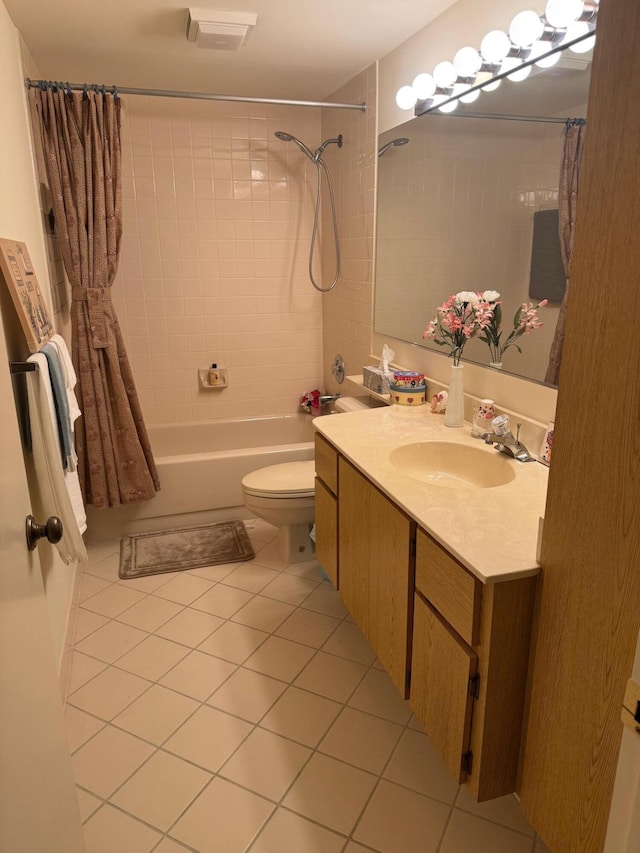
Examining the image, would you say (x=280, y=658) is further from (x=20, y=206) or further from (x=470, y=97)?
(x=470, y=97)

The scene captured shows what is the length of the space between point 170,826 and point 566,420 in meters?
1.44

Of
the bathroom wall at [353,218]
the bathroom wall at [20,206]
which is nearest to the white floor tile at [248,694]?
the bathroom wall at [20,206]

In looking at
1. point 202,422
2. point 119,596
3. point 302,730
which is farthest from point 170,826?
point 202,422

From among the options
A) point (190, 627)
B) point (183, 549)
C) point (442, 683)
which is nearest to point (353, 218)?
point (183, 549)

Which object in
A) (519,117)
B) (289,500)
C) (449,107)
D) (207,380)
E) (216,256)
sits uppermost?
(449,107)

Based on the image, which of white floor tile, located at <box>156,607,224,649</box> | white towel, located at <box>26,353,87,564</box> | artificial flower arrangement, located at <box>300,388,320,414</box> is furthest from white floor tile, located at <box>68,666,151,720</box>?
artificial flower arrangement, located at <box>300,388,320,414</box>

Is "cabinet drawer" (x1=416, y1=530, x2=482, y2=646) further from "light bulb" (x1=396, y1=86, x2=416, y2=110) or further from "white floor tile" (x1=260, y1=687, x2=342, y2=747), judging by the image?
"light bulb" (x1=396, y1=86, x2=416, y2=110)

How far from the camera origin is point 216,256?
3521 millimetres

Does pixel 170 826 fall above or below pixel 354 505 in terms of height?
below

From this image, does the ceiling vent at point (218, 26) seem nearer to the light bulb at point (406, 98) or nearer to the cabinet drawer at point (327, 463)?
the light bulb at point (406, 98)

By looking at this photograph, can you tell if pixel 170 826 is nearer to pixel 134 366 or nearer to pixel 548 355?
pixel 548 355

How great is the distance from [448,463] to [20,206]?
1.75 meters

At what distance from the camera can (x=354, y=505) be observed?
6.15 feet

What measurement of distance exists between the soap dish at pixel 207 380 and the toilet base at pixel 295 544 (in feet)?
4.21
